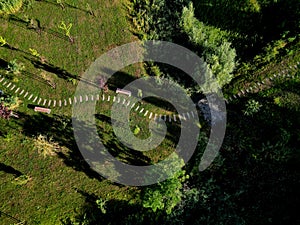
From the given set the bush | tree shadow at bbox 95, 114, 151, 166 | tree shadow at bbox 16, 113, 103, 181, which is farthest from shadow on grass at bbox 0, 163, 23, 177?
the bush

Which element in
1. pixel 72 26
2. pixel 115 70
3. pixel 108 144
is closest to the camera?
pixel 108 144

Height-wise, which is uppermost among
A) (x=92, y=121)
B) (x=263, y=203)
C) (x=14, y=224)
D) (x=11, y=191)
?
(x=263, y=203)

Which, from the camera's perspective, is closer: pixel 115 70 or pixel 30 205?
pixel 30 205

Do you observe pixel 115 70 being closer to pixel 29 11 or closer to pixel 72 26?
pixel 72 26

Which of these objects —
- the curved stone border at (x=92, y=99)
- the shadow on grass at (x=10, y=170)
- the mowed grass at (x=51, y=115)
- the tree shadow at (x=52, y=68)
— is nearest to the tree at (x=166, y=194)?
the mowed grass at (x=51, y=115)

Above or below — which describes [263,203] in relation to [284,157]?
below

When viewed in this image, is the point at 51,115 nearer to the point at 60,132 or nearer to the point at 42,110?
the point at 42,110

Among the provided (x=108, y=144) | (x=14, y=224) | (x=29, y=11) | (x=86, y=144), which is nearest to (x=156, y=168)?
(x=108, y=144)

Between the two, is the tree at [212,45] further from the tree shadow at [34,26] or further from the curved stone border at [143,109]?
the tree shadow at [34,26]

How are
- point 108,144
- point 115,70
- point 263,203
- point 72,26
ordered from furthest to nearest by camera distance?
1. point 72,26
2. point 115,70
3. point 108,144
4. point 263,203
